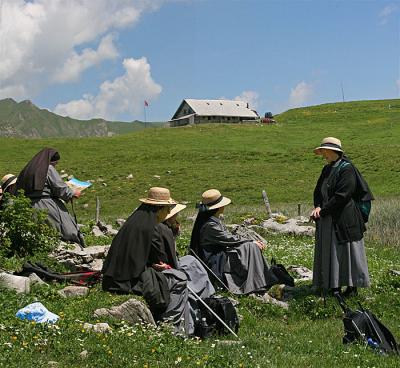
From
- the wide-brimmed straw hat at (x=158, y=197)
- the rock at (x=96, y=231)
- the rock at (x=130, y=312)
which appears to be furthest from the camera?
the rock at (x=96, y=231)

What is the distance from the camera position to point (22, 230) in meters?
12.7

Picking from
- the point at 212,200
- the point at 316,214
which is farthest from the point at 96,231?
the point at 316,214

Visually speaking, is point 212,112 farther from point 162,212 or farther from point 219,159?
point 162,212

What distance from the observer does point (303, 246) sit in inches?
714

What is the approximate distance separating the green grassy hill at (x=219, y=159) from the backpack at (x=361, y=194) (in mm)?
24939

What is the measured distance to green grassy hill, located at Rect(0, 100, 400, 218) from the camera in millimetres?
43125

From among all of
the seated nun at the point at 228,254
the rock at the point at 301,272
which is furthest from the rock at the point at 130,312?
the rock at the point at 301,272

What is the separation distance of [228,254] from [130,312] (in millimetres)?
3691

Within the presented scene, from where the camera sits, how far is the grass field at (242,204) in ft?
23.4

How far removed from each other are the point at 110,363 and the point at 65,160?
5220 centimetres

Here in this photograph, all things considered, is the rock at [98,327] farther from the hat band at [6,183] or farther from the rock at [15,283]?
the hat band at [6,183]

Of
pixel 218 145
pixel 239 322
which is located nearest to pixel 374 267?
pixel 239 322

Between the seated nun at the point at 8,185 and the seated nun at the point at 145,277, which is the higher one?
the seated nun at the point at 8,185

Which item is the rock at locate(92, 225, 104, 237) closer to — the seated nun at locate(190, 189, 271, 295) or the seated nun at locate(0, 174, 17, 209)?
the seated nun at locate(0, 174, 17, 209)
